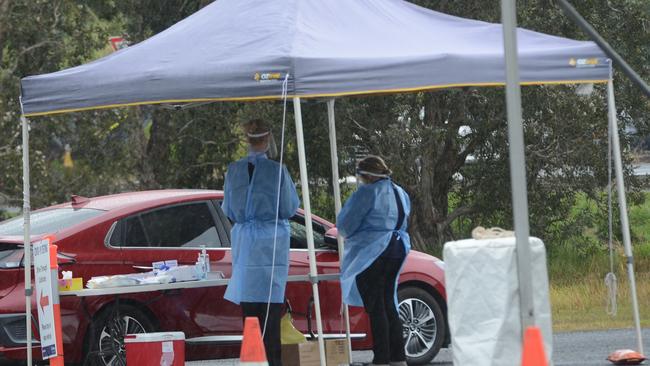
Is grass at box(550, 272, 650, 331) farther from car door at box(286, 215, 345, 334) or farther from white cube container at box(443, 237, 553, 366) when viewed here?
white cube container at box(443, 237, 553, 366)

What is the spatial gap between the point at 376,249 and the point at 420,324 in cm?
186

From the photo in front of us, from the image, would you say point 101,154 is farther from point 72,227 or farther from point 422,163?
point 72,227

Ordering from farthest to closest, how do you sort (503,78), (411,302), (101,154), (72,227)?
(101,154) → (411,302) → (72,227) → (503,78)

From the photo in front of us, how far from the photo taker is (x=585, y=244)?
23781 millimetres

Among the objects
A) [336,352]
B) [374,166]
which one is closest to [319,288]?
[336,352]

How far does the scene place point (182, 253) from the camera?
11.2 meters

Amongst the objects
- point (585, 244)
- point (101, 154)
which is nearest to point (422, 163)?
point (585, 244)

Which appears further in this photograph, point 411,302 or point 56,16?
point 56,16

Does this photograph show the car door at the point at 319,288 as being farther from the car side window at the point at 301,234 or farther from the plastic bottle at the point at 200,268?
the plastic bottle at the point at 200,268

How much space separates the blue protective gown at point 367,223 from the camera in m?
10.4

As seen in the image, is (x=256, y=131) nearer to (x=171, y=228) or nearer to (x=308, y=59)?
(x=308, y=59)

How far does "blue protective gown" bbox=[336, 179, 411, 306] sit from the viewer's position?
A: 1037 centimetres

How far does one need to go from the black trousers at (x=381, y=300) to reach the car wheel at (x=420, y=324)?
1.38m

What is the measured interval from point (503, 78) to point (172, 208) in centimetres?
343
